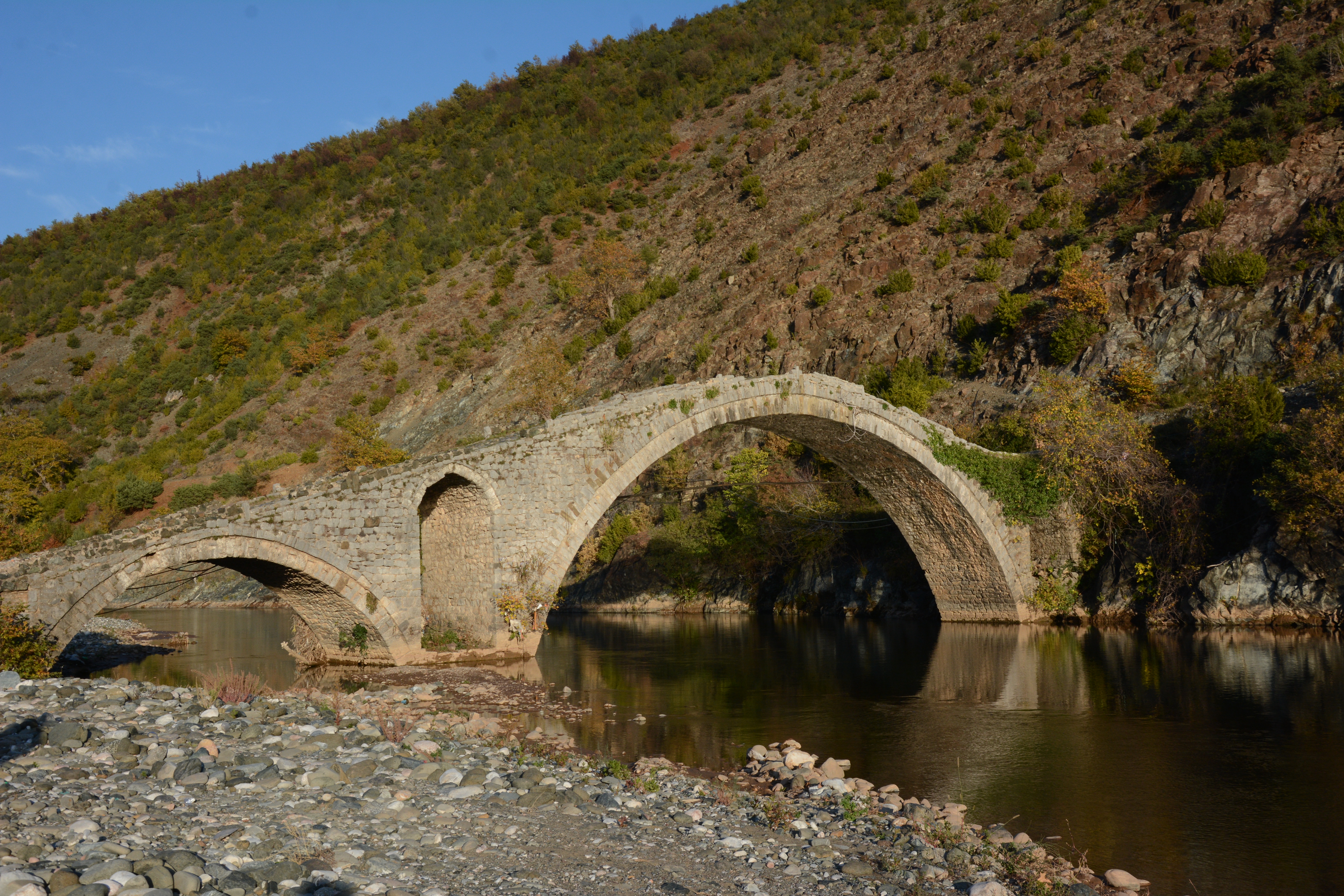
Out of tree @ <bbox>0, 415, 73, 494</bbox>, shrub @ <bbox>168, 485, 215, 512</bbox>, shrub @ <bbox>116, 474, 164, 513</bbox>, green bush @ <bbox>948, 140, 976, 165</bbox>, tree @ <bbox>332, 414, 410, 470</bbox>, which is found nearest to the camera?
tree @ <bbox>332, 414, 410, 470</bbox>

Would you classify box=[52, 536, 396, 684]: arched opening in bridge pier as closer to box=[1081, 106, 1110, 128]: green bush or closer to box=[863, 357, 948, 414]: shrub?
box=[863, 357, 948, 414]: shrub

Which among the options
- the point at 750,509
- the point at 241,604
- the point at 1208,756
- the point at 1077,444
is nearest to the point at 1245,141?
the point at 1077,444

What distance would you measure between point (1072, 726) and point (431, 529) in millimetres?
11447

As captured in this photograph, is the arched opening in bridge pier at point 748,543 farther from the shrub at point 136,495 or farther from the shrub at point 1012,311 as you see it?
the shrub at point 136,495

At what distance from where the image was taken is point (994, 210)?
36531 mm

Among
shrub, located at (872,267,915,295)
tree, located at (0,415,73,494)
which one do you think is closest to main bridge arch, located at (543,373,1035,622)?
shrub, located at (872,267,915,295)

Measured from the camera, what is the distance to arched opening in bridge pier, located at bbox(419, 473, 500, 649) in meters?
16.4

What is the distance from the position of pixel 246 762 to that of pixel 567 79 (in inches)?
2917

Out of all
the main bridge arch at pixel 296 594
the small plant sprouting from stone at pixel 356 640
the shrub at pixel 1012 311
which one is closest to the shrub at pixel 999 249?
the shrub at pixel 1012 311

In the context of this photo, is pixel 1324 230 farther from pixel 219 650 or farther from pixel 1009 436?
→ pixel 219 650

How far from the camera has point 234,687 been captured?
446 inches

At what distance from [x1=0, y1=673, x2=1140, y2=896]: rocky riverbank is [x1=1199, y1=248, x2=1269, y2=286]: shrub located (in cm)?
2252

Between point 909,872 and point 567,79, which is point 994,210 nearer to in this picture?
point 909,872

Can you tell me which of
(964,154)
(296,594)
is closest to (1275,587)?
(296,594)
